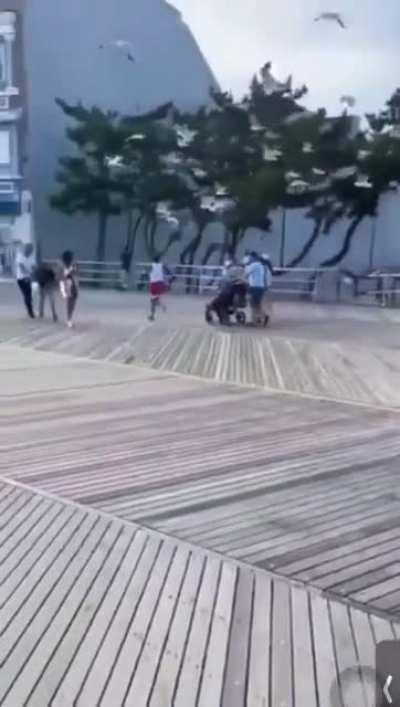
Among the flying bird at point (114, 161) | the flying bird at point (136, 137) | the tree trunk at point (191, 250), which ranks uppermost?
the flying bird at point (136, 137)

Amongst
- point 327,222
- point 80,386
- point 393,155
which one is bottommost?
point 80,386

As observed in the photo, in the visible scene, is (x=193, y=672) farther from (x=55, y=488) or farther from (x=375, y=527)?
(x=55, y=488)

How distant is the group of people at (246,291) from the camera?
55.5ft

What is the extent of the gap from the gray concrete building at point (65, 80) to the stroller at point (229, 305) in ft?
58.5

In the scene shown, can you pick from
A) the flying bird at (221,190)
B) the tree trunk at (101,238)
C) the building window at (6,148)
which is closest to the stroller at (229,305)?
the flying bird at (221,190)

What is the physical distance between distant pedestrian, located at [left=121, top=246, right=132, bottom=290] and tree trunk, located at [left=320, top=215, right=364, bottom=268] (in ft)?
22.3

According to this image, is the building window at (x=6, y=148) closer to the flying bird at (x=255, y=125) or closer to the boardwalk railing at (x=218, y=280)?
the boardwalk railing at (x=218, y=280)

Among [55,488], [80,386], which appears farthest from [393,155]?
[55,488]

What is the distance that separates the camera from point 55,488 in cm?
621

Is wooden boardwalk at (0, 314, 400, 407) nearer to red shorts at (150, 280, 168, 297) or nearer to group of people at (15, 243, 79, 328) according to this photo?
group of people at (15, 243, 79, 328)

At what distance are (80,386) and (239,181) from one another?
19.3 meters

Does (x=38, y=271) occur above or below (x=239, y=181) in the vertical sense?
below

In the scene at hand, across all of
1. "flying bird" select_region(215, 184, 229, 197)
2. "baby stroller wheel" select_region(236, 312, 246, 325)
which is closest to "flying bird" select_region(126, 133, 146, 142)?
"flying bird" select_region(215, 184, 229, 197)

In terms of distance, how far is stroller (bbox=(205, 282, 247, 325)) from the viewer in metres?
17.3
